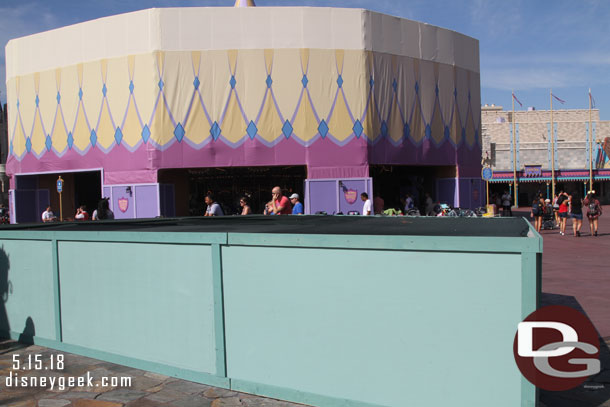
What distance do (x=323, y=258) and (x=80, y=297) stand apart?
285cm

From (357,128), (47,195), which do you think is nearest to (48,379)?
(357,128)

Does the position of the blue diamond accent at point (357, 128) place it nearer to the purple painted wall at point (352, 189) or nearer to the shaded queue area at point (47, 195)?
the purple painted wall at point (352, 189)

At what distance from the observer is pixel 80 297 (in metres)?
5.11

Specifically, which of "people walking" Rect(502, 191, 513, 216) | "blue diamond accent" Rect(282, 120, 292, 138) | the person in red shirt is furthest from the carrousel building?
the person in red shirt

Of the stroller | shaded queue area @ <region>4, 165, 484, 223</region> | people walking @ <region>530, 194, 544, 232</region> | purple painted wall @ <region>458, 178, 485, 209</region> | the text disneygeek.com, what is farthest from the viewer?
purple painted wall @ <region>458, 178, 485, 209</region>

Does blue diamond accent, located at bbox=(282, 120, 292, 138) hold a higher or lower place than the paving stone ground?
higher

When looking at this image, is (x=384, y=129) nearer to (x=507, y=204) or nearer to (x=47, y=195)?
(x=507, y=204)

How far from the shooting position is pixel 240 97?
19.7 meters

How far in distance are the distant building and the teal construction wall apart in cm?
4678

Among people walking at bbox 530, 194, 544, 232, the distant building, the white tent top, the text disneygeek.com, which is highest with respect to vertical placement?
the white tent top

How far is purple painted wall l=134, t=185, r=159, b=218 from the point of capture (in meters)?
20.0

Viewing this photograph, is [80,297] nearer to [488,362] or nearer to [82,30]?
[488,362]

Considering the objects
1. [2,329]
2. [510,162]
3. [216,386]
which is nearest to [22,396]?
[216,386]

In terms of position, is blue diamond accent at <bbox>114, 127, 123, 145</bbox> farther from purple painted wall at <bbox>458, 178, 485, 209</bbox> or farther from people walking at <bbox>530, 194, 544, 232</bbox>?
people walking at <bbox>530, 194, 544, 232</bbox>
